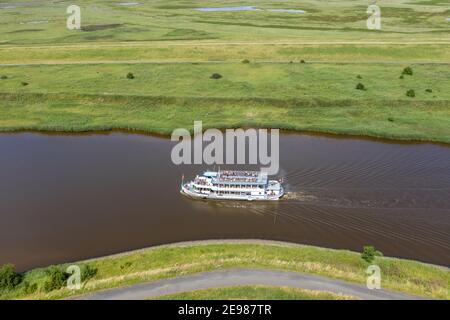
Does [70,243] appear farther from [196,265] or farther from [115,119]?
[115,119]

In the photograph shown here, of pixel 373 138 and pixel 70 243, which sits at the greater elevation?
pixel 373 138

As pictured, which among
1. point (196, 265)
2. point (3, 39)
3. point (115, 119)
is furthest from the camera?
point (3, 39)

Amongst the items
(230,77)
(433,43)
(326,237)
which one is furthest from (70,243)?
(433,43)

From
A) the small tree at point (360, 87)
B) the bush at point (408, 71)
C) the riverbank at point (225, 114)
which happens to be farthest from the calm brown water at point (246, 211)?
the bush at point (408, 71)

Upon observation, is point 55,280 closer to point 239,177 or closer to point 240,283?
point 240,283

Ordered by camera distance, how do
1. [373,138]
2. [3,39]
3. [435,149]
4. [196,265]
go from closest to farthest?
1. [196,265]
2. [435,149]
3. [373,138]
4. [3,39]

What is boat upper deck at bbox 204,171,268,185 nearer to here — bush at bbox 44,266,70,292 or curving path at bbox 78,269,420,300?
curving path at bbox 78,269,420,300

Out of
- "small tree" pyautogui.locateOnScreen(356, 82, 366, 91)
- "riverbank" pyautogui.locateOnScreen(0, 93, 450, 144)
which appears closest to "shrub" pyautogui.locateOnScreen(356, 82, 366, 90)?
"small tree" pyautogui.locateOnScreen(356, 82, 366, 91)
